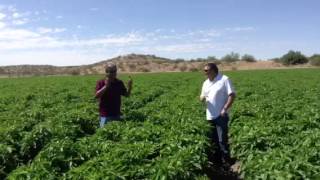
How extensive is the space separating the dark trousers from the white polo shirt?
128 millimetres

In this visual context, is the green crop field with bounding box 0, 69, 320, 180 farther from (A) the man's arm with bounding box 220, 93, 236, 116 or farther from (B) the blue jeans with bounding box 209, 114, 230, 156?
(A) the man's arm with bounding box 220, 93, 236, 116

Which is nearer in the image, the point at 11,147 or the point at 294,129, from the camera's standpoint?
the point at 11,147

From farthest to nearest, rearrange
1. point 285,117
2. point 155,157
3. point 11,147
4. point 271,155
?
point 285,117 < point 11,147 < point 155,157 < point 271,155

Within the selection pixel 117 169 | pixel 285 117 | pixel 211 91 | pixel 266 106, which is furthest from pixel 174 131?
pixel 266 106

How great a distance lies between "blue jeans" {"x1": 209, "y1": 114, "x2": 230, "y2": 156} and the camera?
9.22 meters

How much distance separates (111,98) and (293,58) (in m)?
89.1

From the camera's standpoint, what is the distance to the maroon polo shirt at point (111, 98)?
10.5 m

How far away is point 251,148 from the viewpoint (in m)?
8.10

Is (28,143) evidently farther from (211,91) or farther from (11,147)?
(211,91)

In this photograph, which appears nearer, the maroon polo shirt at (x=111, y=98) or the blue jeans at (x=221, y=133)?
the blue jeans at (x=221, y=133)

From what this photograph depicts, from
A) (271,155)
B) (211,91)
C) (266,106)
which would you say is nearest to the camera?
(271,155)

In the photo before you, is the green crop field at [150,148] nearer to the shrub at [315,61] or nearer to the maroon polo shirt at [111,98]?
the maroon polo shirt at [111,98]

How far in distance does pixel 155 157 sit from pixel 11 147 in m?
2.98

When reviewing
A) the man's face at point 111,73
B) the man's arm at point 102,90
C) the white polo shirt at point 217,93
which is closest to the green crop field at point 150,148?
the white polo shirt at point 217,93
